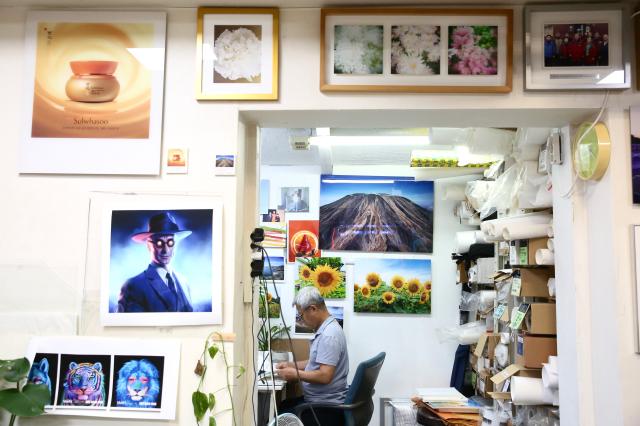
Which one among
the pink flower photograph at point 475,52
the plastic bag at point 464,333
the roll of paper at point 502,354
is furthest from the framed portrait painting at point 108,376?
the plastic bag at point 464,333

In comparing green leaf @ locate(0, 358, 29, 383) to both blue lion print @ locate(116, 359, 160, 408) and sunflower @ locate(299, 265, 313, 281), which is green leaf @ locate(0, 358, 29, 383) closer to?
blue lion print @ locate(116, 359, 160, 408)

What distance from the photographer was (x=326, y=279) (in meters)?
5.09

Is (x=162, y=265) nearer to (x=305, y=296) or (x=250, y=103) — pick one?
(x=250, y=103)

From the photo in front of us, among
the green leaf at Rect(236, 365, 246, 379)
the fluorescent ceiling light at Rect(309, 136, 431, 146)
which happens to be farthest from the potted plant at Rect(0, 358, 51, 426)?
the fluorescent ceiling light at Rect(309, 136, 431, 146)

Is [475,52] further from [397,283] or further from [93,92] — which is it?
[397,283]

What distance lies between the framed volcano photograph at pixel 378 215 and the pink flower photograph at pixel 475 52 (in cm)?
295

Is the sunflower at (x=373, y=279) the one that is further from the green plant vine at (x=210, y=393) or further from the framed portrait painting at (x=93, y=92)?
the framed portrait painting at (x=93, y=92)

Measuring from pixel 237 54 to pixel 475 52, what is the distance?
37.0 inches

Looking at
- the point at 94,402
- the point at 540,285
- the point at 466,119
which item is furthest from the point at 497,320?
the point at 94,402

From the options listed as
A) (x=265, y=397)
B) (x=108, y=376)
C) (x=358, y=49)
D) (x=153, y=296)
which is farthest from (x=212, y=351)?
(x=265, y=397)

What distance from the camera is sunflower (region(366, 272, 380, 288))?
5.04m

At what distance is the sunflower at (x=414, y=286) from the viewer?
4996 mm

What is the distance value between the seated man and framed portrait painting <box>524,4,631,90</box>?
223 cm

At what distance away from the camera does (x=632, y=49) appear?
83.8 inches
